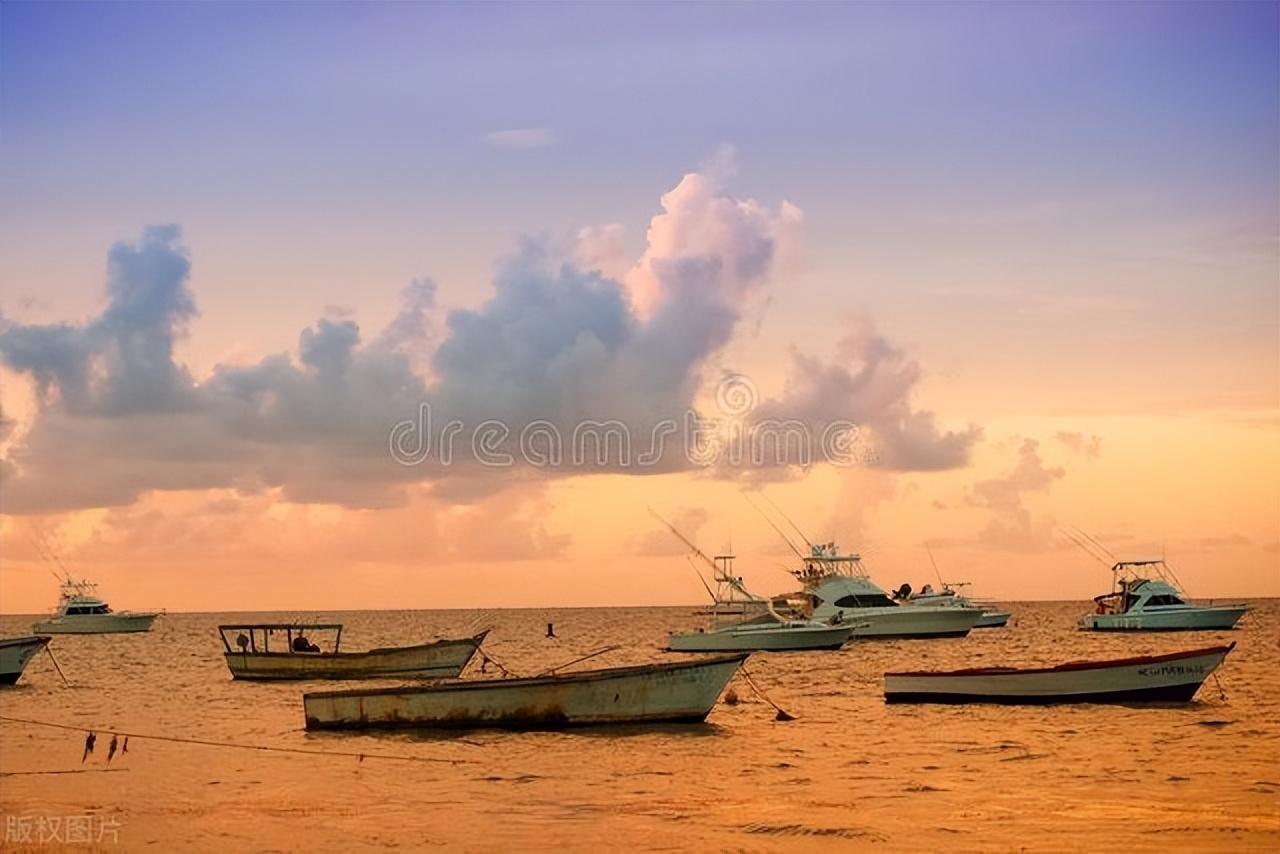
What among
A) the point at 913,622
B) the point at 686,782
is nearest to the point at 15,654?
the point at 686,782

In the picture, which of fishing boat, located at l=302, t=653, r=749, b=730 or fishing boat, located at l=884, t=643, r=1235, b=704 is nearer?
fishing boat, located at l=302, t=653, r=749, b=730

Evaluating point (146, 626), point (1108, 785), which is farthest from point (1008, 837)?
point (146, 626)

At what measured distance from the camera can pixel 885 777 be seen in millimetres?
25844

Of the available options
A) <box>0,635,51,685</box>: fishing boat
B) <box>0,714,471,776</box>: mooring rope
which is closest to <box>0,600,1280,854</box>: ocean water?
<box>0,714,471,776</box>: mooring rope

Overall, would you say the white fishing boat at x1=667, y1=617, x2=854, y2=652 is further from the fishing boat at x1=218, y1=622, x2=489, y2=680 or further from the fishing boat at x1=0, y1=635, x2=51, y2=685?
the fishing boat at x1=0, y1=635, x2=51, y2=685

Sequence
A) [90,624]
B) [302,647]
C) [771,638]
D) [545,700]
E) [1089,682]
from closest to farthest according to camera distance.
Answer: [545,700] → [1089,682] → [302,647] → [771,638] → [90,624]

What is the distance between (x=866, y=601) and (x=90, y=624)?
6967cm

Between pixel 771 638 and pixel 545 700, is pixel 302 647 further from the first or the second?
pixel 545 700

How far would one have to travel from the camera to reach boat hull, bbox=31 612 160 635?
11262 centimetres

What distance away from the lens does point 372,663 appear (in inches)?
1999

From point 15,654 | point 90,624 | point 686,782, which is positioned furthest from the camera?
point 90,624

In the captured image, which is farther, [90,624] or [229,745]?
[90,624]

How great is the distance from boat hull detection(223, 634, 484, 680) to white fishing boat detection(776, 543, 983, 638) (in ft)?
87.2

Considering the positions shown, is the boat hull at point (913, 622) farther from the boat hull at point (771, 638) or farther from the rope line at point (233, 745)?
the rope line at point (233, 745)
